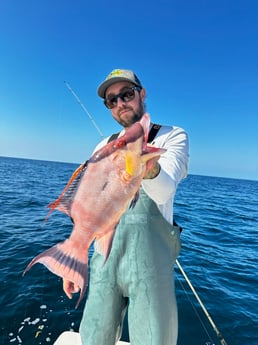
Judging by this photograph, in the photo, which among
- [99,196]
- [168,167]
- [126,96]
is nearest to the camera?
[99,196]

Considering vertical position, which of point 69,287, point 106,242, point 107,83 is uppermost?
point 107,83

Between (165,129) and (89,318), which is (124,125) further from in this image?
(89,318)

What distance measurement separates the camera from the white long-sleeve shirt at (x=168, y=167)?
1.86 meters

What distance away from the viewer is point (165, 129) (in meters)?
2.62

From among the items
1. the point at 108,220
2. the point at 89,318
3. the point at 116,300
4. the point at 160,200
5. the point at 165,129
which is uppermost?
the point at 165,129

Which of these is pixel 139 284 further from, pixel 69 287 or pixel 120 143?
pixel 120 143

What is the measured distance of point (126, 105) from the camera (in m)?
2.83

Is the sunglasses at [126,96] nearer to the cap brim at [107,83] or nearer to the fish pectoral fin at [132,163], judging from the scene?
the cap brim at [107,83]

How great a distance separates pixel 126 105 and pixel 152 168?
132 centimetres

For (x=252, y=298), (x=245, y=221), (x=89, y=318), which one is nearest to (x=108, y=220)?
(x=89, y=318)


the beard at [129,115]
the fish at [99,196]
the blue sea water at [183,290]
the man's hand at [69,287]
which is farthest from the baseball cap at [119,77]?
the blue sea water at [183,290]

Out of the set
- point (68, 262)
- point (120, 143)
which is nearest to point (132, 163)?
point (120, 143)

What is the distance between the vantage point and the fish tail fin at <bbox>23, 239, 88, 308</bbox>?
165 centimetres

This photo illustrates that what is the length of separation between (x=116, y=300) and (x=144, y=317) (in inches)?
13.9
